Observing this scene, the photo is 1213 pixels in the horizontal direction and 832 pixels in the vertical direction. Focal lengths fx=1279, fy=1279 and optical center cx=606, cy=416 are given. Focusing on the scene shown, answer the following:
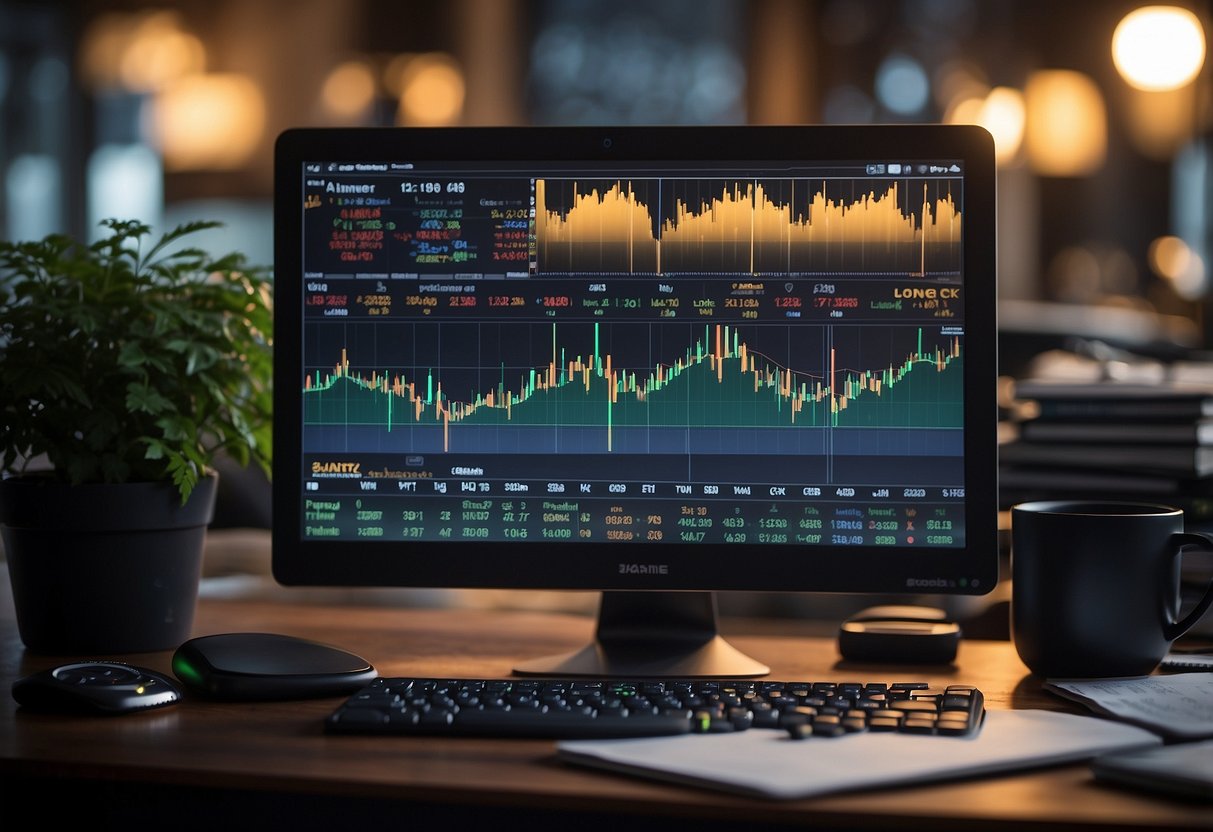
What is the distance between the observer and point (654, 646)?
1.13 meters

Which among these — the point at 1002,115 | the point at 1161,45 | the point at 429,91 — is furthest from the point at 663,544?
the point at 429,91

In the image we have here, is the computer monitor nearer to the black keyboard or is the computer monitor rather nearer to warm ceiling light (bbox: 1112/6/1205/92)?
the black keyboard

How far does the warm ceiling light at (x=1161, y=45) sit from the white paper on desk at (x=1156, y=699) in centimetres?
339

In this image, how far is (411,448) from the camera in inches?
43.4

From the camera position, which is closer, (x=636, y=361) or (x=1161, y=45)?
(x=636, y=361)

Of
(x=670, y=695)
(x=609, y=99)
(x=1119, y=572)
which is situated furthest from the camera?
(x=609, y=99)

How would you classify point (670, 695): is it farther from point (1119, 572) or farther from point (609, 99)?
point (609, 99)

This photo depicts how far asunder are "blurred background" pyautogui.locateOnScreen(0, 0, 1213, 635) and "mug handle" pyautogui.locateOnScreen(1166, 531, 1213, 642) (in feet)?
14.3

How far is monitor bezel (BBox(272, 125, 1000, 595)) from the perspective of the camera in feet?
3.48

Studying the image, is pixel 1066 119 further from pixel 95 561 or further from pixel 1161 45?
pixel 95 561

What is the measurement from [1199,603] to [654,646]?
0.45 m

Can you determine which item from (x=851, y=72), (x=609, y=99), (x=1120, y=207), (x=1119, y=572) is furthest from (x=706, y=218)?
(x=1120, y=207)

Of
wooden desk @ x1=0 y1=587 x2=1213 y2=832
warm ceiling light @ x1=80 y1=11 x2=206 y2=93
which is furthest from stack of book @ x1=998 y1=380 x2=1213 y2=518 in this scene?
warm ceiling light @ x1=80 y1=11 x2=206 y2=93

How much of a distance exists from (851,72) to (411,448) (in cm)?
605
